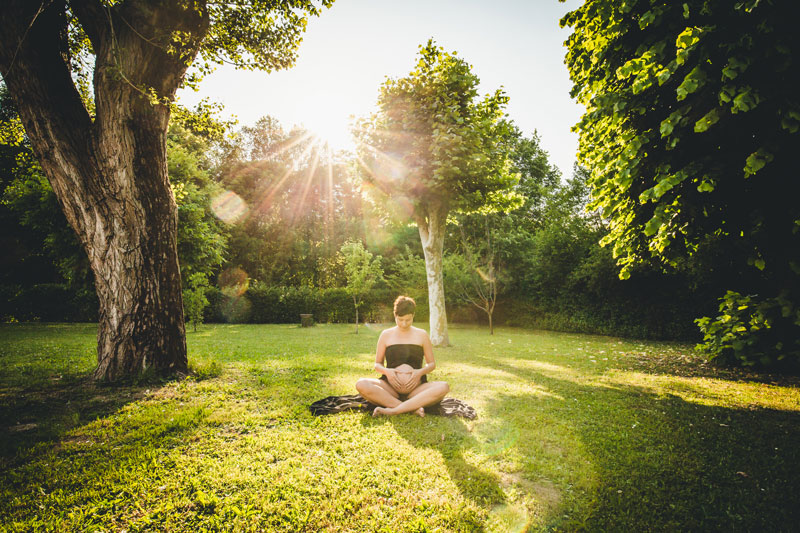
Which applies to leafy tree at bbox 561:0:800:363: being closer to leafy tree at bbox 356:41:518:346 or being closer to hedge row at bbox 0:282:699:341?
leafy tree at bbox 356:41:518:346

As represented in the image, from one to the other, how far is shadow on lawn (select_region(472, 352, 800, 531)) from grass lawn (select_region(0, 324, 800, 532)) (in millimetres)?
21

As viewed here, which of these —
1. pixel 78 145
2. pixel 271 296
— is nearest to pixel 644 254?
pixel 78 145

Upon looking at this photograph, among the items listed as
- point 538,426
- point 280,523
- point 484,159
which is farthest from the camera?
point 484,159

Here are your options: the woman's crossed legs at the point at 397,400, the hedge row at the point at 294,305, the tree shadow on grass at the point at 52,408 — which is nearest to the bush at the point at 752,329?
the woman's crossed legs at the point at 397,400

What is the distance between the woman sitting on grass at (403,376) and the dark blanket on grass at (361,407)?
0.17 meters

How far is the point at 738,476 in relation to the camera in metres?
3.58

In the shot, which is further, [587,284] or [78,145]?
[587,284]

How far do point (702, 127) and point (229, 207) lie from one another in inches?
1276

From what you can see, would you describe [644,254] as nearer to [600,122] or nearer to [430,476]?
[600,122]

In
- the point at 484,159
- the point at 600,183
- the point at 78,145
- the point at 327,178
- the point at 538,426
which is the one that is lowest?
the point at 538,426

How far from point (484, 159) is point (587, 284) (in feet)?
40.3

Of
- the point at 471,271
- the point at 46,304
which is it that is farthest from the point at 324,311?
the point at 46,304

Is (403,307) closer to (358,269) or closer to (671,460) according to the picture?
(671,460)

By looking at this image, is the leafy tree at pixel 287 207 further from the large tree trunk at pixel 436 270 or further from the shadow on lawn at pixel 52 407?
the shadow on lawn at pixel 52 407
